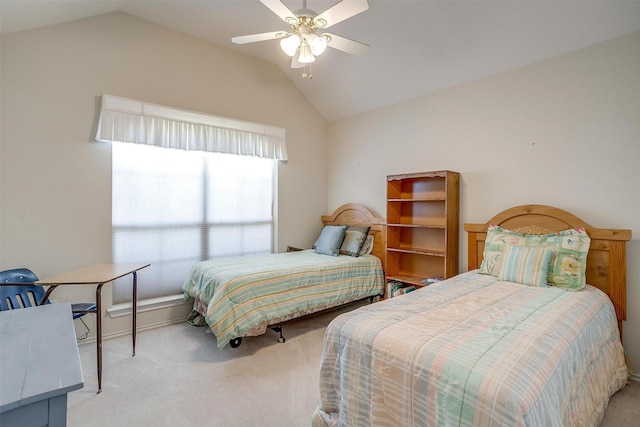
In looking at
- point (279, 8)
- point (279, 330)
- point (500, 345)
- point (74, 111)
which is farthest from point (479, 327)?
point (74, 111)

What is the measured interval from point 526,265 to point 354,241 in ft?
6.18

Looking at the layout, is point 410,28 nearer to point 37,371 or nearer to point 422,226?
point 422,226

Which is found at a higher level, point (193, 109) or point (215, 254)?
point (193, 109)

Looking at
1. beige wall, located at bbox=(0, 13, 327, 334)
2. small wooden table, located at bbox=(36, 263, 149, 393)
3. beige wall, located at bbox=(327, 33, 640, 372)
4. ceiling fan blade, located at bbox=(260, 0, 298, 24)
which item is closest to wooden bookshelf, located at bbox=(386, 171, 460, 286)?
beige wall, located at bbox=(327, 33, 640, 372)

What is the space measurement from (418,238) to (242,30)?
306 cm

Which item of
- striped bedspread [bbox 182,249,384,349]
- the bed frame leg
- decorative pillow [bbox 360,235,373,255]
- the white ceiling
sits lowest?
the bed frame leg

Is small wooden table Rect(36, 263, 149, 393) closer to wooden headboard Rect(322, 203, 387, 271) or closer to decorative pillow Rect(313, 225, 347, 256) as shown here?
decorative pillow Rect(313, 225, 347, 256)

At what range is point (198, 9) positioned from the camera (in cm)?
303

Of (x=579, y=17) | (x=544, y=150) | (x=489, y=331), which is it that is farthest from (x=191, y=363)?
(x=579, y=17)

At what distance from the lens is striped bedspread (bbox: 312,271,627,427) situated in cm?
114

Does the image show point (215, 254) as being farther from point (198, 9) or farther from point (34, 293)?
point (198, 9)

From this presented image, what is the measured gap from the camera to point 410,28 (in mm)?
2900

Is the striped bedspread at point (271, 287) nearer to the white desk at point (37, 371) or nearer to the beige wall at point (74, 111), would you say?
the beige wall at point (74, 111)

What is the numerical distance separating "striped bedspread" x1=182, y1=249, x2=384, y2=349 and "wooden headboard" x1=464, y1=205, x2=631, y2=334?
1691mm
